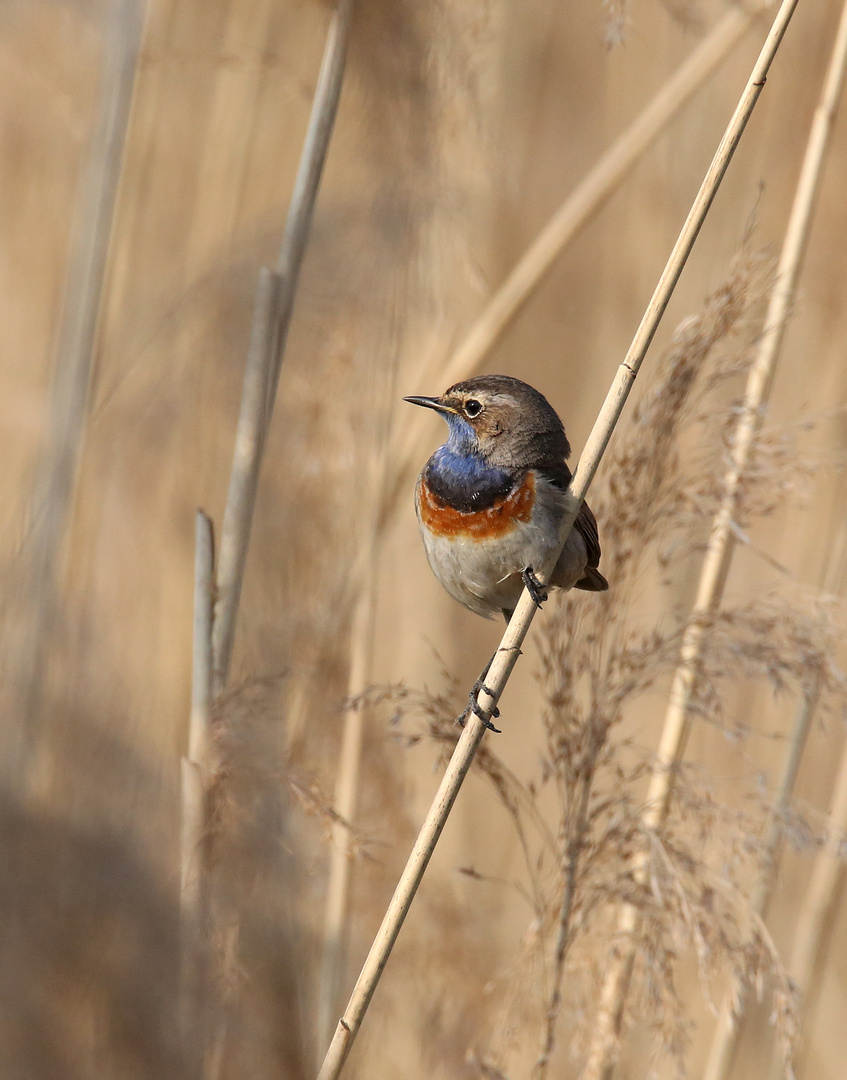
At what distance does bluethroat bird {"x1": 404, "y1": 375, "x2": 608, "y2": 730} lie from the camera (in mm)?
2252

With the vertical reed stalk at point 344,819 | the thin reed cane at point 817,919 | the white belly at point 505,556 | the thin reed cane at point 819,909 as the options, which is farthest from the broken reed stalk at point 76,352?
the thin reed cane at point 817,919

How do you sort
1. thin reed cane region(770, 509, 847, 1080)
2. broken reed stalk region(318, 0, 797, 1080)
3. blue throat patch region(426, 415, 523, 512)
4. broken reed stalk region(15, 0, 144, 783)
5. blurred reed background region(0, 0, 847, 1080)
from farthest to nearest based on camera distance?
thin reed cane region(770, 509, 847, 1080), broken reed stalk region(15, 0, 144, 783), blue throat patch region(426, 415, 523, 512), blurred reed background region(0, 0, 847, 1080), broken reed stalk region(318, 0, 797, 1080)

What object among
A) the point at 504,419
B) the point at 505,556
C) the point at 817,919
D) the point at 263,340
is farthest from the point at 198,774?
the point at 817,919

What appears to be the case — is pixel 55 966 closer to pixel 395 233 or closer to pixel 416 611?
pixel 416 611

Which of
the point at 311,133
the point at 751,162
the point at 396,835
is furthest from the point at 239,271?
the point at 751,162

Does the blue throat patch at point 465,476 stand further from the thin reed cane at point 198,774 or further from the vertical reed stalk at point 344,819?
the thin reed cane at point 198,774

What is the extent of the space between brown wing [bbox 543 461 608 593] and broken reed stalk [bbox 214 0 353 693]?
0.69m

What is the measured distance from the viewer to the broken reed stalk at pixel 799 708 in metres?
2.28

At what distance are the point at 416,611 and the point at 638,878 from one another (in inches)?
50.1

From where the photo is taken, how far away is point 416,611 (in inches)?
132

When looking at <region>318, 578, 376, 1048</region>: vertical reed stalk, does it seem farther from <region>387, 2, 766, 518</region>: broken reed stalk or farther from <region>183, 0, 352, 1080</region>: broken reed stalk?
<region>387, 2, 766, 518</region>: broken reed stalk

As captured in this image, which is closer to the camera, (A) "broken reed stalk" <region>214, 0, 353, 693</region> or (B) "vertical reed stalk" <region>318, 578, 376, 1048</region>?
(A) "broken reed stalk" <region>214, 0, 353, 693</region>

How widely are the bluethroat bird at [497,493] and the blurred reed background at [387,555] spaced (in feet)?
0.45

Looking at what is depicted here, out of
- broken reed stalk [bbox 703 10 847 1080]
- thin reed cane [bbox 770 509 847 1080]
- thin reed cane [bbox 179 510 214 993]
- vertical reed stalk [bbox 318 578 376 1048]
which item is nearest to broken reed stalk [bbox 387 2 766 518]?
broken reed stalk [bbox 703 10 847 1080]
